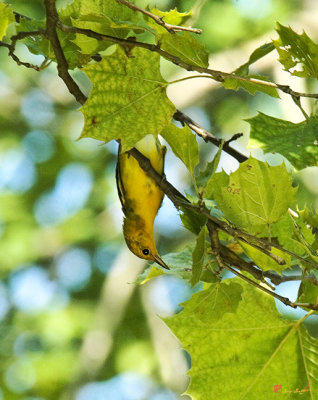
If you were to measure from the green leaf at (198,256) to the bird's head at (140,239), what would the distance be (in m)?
1.10

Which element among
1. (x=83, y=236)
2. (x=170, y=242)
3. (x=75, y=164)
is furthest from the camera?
(x=75, y=164)

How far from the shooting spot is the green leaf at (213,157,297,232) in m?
1.06

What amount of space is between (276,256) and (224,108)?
4225 mm

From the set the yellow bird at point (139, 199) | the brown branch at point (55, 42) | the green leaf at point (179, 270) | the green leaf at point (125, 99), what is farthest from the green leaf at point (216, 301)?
the yellow bird at point (139, 199)

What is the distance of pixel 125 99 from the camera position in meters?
1.04

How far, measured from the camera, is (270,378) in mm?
1198

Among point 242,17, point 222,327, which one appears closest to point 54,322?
point 242,17

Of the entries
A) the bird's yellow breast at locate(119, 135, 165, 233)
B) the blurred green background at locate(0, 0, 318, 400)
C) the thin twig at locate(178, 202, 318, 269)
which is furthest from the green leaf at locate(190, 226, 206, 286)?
the blurred green background at locate(0, 0, 318, 400)

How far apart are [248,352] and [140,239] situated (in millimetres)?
976

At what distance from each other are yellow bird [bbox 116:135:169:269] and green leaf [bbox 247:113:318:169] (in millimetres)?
817

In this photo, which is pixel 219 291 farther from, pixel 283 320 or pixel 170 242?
pixel 170 242

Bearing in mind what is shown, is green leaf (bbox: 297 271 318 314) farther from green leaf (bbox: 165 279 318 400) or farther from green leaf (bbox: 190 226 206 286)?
green leaf (bbox: 190 226 206 286)

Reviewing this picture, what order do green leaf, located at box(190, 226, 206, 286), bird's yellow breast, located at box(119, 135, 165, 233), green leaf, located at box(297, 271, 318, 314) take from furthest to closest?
bird's yellow breast, located at box(119, 135, 165, 233)
green leaf, located at box(297, 271, 318, 314)
green leaf, located at box(190, 226, 206, 286)

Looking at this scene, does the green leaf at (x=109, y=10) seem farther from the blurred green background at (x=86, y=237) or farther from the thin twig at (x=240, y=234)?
the blurred green background at (x=86, y=237)
